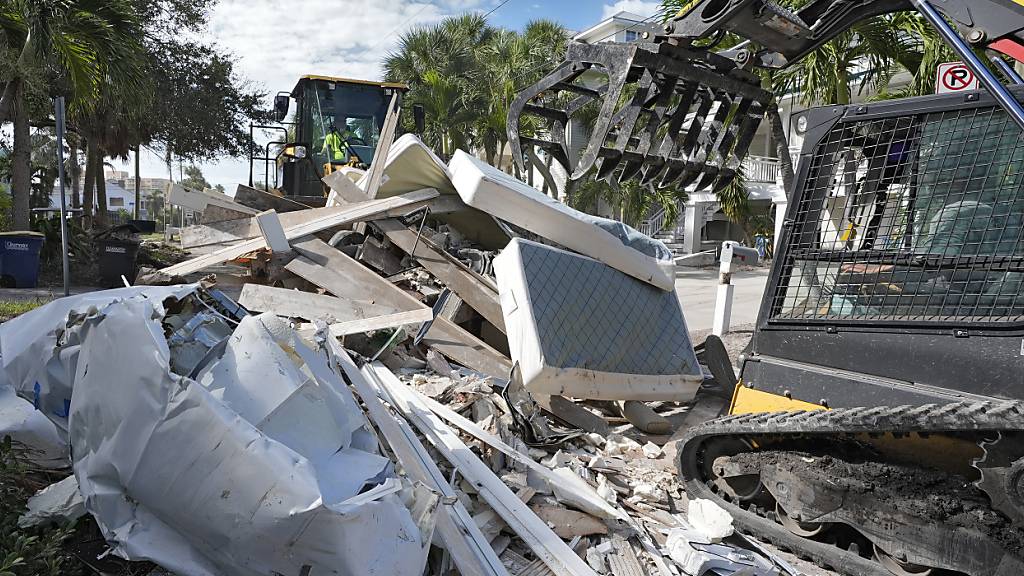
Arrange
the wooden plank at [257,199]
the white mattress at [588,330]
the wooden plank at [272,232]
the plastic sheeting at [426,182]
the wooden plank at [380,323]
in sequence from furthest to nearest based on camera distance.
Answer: the wooden plank at [257,199], the plastic sheeting at [426,182], the wooden plank at [272,232], the wooden plank at [380,323], the white mattress at [588,330]

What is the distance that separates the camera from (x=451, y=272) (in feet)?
21.3

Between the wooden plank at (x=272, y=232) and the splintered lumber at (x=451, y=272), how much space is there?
3.01 feet

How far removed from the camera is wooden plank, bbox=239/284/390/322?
6.05 m

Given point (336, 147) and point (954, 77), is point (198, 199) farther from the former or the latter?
point (954, 77)

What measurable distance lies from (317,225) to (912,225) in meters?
5.38

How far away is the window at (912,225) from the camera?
3045mm

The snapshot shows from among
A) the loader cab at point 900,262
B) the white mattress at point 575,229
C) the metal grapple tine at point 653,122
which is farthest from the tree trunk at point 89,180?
the loader cab at point 900,262

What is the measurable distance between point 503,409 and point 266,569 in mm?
2647

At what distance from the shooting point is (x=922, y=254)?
130 inches

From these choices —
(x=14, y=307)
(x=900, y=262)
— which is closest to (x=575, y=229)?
(x=900, y=262)

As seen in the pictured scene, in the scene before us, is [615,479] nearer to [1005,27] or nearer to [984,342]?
[984,342]

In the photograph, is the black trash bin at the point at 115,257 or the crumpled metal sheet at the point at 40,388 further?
the black trash bin at the point at 115,257

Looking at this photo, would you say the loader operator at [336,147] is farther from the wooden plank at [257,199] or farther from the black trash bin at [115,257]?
the black trash bin at [115,257]

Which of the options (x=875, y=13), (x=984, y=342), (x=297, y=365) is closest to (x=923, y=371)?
(x=984, y=342)
